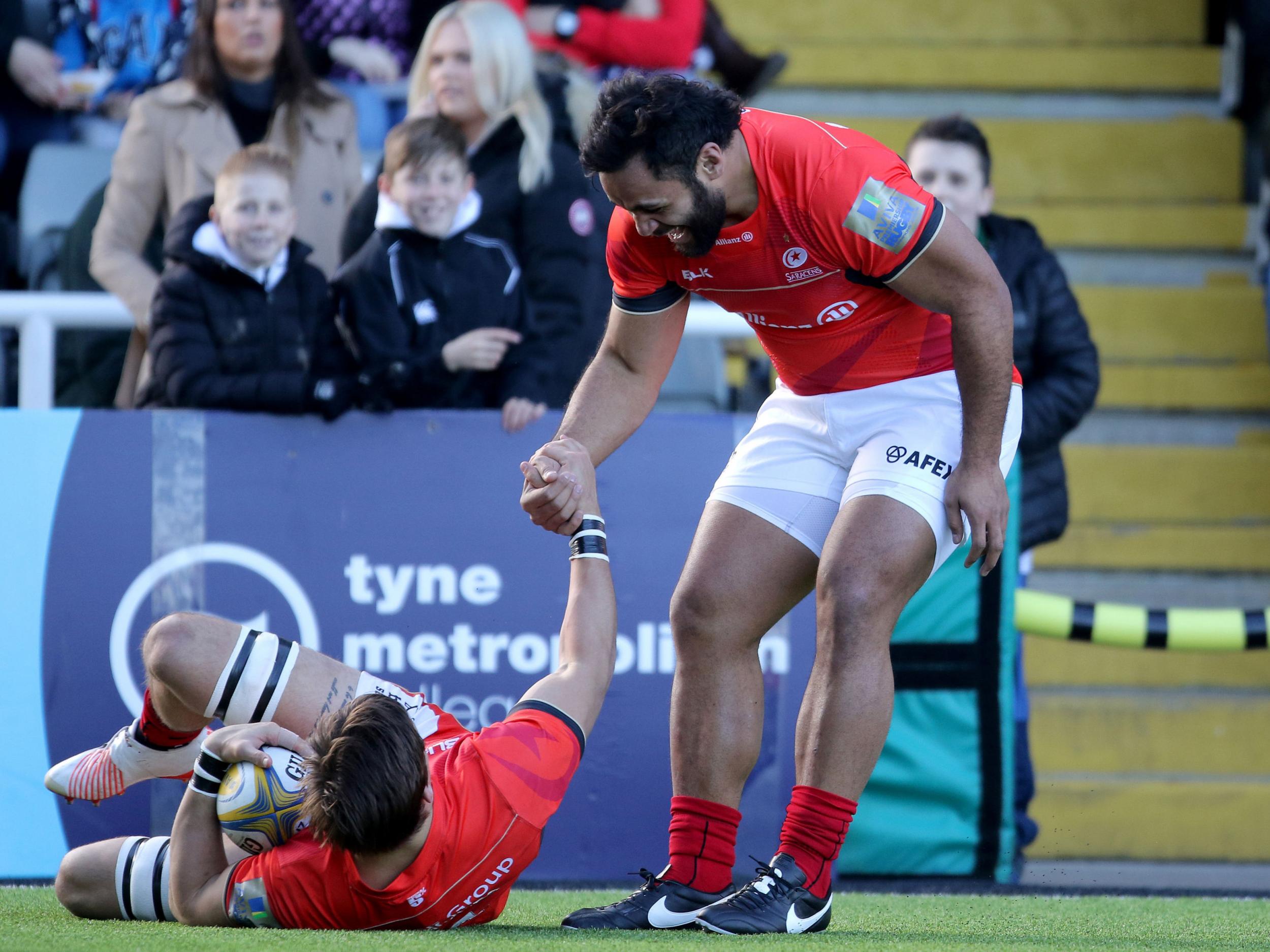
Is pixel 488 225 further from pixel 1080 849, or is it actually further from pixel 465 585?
pixel 1080 849

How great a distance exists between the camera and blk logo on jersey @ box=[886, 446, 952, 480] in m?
3.50

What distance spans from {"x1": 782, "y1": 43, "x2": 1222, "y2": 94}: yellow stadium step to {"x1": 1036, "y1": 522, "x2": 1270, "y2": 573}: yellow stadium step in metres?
2.63

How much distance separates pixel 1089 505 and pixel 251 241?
4134mm

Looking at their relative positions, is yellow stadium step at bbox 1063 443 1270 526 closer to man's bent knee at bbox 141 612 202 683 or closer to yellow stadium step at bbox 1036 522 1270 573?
yellow stadium step at bbox 1036 522 1270 573

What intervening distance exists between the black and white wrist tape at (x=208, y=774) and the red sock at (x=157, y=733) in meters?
0.30

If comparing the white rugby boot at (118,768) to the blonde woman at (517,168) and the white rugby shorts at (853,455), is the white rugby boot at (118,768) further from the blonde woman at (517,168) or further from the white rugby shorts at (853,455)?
the blonde woman at (517,168)

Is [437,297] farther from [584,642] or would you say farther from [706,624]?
[584,642]

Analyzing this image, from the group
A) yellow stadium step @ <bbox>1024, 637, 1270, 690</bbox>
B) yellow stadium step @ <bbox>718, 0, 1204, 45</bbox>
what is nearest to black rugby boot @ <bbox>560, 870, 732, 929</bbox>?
yellow stadium step @ <bbox>1024, 637, 1270, 690</bbox>

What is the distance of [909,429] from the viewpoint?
354cm

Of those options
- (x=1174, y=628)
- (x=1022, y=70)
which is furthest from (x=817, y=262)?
(x=1022, y=70)

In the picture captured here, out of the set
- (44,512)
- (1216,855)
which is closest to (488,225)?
(44,512)

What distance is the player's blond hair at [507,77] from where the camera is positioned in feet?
17.8

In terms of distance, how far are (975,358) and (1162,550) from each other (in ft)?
13.9

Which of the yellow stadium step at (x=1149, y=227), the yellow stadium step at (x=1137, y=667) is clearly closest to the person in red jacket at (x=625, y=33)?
the yellow stadium step at (x=1149, y=227)
